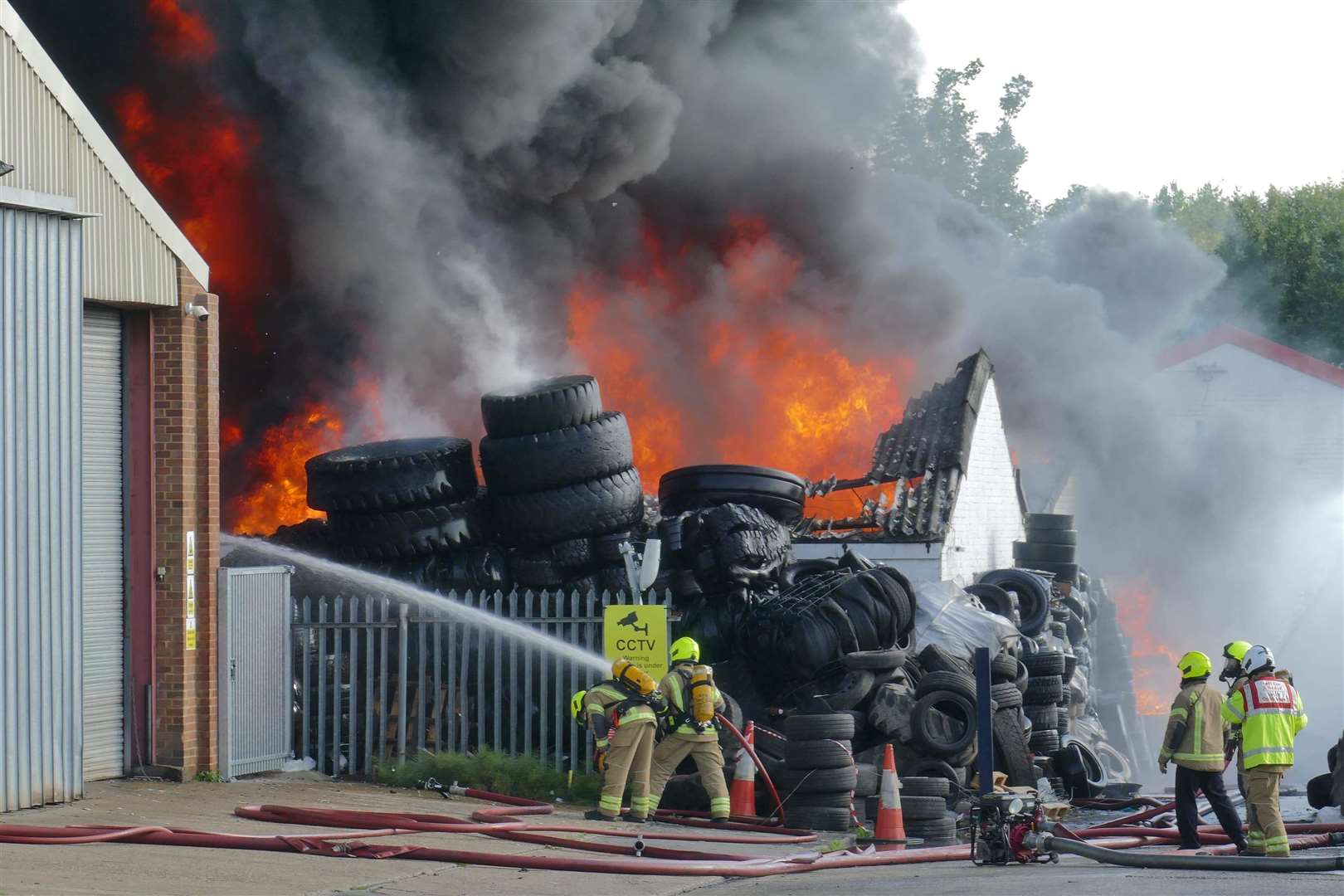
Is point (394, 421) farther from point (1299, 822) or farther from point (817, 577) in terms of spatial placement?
point (1299, 822)

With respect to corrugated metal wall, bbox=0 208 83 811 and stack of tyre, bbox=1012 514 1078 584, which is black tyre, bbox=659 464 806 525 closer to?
stack of tyre, bbox=1012 514 1078 584

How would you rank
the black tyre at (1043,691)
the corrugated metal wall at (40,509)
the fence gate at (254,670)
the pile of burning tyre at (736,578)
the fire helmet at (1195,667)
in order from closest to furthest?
1. the corrugated metal wall at (40,509)
2. the fire helmet at (1195,667)
3. the fence gate at (254,670)
4. the pile of burning tyre at (736,578)
5. the black tyre at (1043,691)

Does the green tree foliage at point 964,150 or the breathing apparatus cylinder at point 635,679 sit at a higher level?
the green tree foliage at point 964,150

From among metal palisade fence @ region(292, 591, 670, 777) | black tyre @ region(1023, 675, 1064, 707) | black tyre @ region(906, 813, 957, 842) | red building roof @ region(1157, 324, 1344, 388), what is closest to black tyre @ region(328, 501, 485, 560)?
metal palisade fence @ region(292, 591, 670, 777)

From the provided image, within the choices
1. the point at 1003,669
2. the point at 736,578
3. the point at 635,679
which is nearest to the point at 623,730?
the point at 635,679

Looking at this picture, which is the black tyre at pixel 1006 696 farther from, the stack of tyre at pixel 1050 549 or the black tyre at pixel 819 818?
the stack of tyre at pixel 1050 549

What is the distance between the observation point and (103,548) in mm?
13609

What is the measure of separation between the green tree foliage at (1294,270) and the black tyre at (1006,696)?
142 feet

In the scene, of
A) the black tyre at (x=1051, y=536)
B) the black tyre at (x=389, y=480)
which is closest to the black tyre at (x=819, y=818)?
the black tyre at (x=389, y=480)

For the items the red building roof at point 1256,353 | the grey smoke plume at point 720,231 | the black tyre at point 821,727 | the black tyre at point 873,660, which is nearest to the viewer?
the black tyre at point 821,727

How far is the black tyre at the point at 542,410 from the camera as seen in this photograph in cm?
1742

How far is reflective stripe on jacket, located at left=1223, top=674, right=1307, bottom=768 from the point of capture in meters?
11.9

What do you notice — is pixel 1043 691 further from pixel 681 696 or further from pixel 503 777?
pixel 503 777

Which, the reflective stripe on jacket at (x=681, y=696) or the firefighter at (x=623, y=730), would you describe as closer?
the firefighter at (x=623, y=730)
